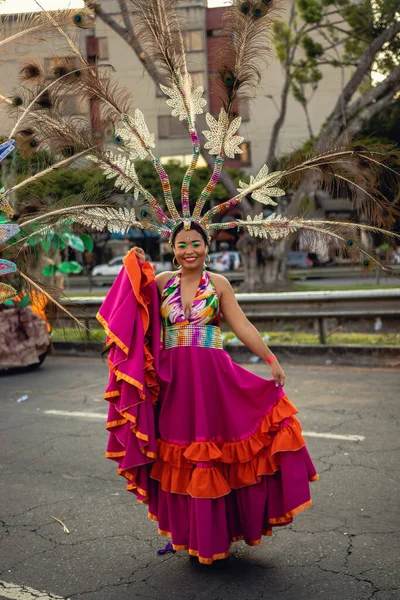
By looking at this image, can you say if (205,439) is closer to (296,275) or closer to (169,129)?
(296,275)

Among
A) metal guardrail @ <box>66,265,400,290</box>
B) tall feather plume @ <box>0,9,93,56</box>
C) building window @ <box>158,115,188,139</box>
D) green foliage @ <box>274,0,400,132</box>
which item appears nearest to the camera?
tall feather plume @ <box>0,9,93,56</box>

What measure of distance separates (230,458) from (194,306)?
822mm

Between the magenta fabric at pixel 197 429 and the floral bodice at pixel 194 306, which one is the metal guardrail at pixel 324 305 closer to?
the floral bodice at pixel 194 306

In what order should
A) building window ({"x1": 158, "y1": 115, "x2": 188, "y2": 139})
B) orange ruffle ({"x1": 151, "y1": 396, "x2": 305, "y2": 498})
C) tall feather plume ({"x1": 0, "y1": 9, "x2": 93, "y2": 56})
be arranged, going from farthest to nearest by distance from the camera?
building window ({"x1": 158, "y1": 115, "x2": 188, "y2": 139}) → tall feather plume ({"x1": 0, "y1": 9, "x2": 93, "y2": 56}) → orange ruffle ({"x1": 151, "y1": 396, "x2": 305, "y2": 498})

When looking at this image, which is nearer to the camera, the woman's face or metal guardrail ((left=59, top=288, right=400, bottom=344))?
the woman's face

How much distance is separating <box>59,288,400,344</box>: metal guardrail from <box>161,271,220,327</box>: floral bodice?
23.4 ft

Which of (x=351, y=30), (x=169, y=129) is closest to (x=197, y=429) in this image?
(x=351, y=30)

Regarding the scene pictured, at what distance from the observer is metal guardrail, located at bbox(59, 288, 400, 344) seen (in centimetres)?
1159

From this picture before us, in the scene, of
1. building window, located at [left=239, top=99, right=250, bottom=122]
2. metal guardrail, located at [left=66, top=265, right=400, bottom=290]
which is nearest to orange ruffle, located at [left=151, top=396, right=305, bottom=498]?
building window, located at [left=239, top=99, right=250, bottom=122]

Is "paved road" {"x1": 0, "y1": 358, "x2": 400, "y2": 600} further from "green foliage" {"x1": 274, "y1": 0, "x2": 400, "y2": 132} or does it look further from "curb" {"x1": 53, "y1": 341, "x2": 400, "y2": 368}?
"green foliage" {"x1": 274, "y1": 0, "x2": 400, "y2": 132}

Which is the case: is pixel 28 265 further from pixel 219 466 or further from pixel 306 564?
pixel 306 564

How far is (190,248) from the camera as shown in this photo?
14.0 ft

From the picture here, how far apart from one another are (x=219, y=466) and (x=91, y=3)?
2720mm

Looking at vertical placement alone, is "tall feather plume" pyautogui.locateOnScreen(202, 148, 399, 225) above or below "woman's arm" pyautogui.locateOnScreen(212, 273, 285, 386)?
above
